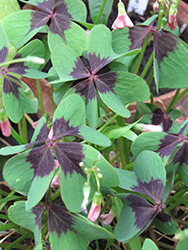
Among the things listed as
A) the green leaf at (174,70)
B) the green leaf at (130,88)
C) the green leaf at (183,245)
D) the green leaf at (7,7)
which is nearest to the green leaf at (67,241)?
the green leaf at (183,245)

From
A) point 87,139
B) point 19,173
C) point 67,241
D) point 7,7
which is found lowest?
point 67,241

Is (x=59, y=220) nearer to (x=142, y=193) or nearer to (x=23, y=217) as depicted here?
(x=23, y=217)

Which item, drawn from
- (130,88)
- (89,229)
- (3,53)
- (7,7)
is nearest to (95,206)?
(89,229)

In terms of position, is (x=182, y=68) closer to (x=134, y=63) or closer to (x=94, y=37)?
(x=134, y=63)

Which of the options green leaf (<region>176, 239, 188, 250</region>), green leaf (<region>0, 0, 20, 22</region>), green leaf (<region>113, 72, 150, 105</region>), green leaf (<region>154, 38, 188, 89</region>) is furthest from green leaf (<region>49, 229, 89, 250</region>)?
green leaf (<region>0, 0, 20, 22</region>)

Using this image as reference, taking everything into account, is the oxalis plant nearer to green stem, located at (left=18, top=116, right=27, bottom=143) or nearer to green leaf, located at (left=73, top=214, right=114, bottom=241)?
green leaf, located at (left=73, top=214, right=114, bottom=241)

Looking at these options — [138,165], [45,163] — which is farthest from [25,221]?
[138,165]
